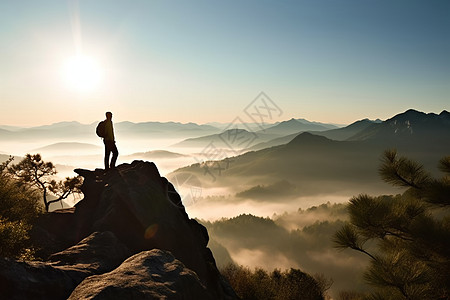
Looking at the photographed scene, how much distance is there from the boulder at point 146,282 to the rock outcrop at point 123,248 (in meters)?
0.02

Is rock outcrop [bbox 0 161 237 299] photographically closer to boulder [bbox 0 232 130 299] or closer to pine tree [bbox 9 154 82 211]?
boulder [bbox 0 232 130 299]

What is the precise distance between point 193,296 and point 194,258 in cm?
944

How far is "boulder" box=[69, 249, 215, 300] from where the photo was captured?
20.3ft

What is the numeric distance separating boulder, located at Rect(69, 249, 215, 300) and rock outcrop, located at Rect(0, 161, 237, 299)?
0.02 m

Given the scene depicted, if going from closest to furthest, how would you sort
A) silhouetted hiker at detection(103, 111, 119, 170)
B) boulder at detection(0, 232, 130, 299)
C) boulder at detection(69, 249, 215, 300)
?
boulder at detection(69, 249, 215, 300)
boulder at detection(0, 232, 130, 299)
silhouetted hiker at detection(103, 111, 119, 170)

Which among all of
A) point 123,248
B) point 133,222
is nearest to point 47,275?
point 123,248

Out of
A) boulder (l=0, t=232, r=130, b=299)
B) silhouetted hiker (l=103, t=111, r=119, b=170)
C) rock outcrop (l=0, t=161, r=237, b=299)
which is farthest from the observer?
silhouetted hiker (l=103, t=111, r=119, b=170)

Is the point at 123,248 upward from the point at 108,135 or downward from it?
downward

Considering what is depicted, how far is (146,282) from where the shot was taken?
6988 mm

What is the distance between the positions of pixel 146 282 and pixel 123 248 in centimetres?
580

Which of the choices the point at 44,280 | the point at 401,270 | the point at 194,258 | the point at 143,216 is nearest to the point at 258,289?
the point at 194,258

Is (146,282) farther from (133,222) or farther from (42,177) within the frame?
(42,177)

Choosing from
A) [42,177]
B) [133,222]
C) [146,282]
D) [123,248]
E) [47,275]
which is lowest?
[123,248]

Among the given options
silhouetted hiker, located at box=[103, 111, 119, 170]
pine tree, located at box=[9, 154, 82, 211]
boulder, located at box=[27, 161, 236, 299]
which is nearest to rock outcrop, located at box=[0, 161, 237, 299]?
boulder, located at box=[27, 161, 236, 299]
